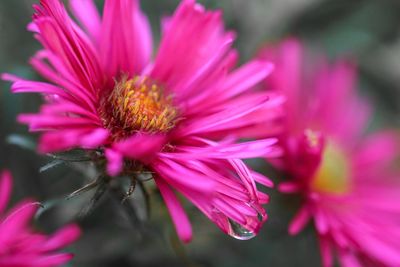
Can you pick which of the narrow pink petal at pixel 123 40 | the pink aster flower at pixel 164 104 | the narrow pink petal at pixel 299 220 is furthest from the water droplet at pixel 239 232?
the narrow pink petal at pixel 123 40

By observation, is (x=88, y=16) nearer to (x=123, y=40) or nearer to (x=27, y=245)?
(x=123, y=40)

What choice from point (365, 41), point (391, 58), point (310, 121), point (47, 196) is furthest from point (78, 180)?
point (391, 58)

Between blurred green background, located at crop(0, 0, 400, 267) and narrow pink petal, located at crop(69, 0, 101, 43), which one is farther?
blurred green background, located at crop(0, 0, 400, 267)

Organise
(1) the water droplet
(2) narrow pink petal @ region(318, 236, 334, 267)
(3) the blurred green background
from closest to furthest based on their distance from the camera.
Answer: (1) the water droplet
(2) narrow pink petal @ region(318, 236, 334, 267)
(3) the blurred green background

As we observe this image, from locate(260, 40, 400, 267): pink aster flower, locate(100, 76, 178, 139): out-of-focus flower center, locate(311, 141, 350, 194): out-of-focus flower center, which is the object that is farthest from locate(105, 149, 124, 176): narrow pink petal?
locate(311, 141, 350, 194): out-of-focus flower center

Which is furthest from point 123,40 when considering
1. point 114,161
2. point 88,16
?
point 114,161

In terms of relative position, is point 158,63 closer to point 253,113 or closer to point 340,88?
point 253,113

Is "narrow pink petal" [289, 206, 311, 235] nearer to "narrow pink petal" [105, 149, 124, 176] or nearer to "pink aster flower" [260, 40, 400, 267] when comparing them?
"pink aster flower" [260, 40, 400, 267]
